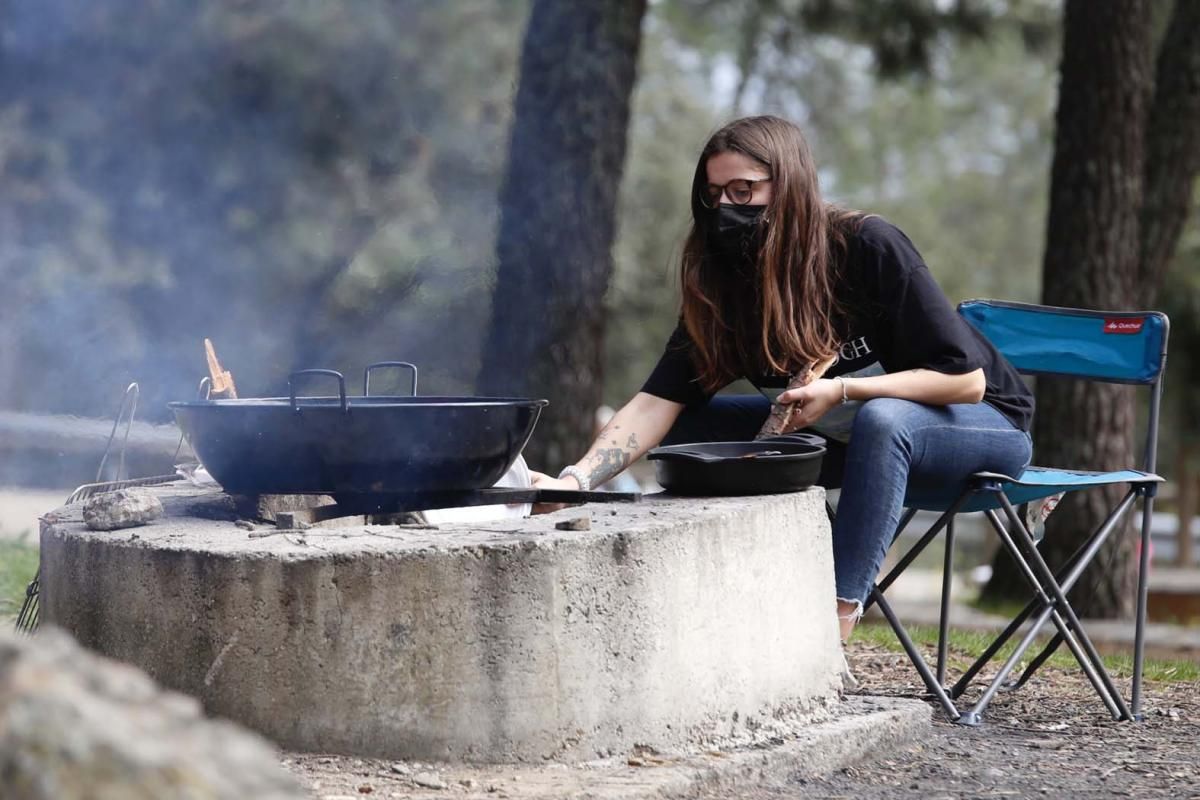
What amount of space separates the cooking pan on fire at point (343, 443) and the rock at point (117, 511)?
6.7 inches

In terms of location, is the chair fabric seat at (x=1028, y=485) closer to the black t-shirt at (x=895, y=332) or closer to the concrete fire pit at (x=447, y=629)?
the black t-shirt at (x=895, y=332)

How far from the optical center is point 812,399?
324 cm

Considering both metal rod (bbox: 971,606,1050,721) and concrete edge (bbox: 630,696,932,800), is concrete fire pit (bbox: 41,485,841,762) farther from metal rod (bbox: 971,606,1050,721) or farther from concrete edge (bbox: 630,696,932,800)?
metal rod (bbox: 971,606,1050,721)

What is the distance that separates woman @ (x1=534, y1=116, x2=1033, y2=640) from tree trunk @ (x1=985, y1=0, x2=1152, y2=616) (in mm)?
2840

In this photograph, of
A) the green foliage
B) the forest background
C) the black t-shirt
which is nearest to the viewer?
the black t-shirt

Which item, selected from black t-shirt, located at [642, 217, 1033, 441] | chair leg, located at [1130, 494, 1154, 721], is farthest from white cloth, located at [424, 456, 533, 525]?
chair leg, located at [1130, 494, 1154, 721]

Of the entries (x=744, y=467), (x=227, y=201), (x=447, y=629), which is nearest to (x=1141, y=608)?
(x=744, y=467)

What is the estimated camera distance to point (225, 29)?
8492 mm

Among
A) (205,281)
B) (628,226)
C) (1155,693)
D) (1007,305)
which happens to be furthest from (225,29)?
(628,226)

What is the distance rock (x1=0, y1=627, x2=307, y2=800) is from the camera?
128cm

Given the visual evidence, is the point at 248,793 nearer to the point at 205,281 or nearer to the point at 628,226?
the point at 205,281

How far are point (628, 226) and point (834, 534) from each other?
15451 millimetres

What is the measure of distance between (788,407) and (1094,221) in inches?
138

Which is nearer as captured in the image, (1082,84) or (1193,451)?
(1082,84)
